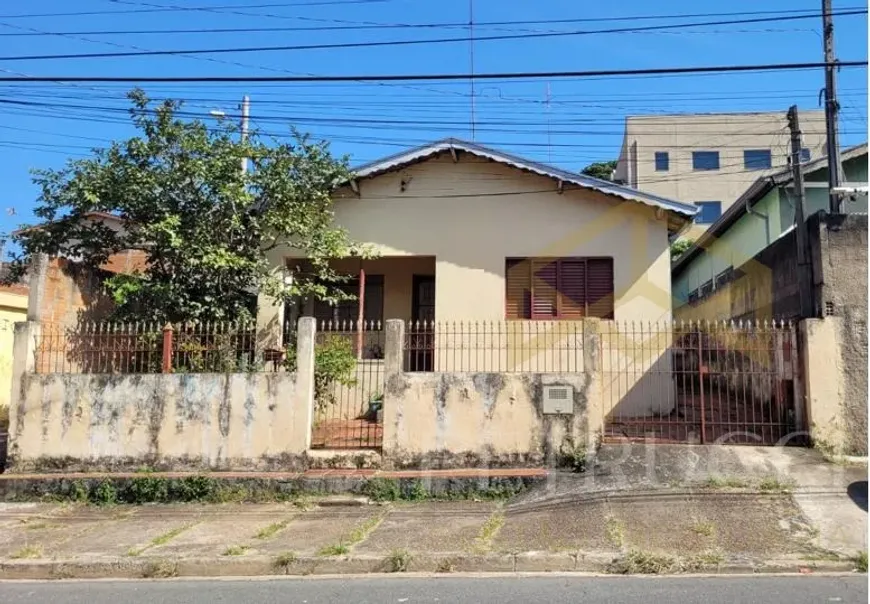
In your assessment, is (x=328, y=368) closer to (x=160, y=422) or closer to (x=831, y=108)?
(x=160, y=422)

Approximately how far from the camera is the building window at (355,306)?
14.2m

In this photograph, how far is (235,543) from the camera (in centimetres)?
684

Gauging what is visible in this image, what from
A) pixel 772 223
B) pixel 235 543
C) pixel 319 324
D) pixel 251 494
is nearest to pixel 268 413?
pixel 251 494

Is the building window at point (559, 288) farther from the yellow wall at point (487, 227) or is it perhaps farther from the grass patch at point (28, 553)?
the grass patch at point (28, 553)

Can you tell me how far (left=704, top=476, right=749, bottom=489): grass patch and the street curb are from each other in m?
2.03

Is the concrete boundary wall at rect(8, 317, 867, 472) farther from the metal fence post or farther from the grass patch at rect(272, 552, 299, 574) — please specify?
the grass patch at rect(272, 552, 299, 574)

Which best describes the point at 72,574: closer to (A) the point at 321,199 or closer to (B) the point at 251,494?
(B) the point at 251,494

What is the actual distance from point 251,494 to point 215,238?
13.2 ft

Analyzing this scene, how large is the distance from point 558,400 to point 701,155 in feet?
134

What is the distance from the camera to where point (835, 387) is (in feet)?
29.8

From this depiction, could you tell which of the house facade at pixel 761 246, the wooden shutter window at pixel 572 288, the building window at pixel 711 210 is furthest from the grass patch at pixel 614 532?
the building window at pixel 711 210

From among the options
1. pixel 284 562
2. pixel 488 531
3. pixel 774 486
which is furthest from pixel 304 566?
pixel 774 486

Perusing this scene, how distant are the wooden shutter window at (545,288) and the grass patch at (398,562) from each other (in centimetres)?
701

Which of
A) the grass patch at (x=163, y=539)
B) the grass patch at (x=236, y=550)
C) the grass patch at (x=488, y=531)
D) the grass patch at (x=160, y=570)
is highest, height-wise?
the grass patch at (x=488, y=531)
